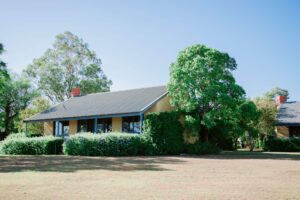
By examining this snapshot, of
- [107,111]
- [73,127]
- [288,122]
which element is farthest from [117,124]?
[288,122]

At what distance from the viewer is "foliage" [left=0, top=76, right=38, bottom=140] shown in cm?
4662

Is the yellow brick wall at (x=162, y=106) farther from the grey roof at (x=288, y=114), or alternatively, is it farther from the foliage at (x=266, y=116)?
the grey roof at (x=288, y=114)

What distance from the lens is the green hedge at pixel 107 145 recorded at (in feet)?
Answer: 79.4

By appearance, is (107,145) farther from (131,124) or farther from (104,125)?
(104,125)

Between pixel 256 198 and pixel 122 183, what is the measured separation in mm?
4035

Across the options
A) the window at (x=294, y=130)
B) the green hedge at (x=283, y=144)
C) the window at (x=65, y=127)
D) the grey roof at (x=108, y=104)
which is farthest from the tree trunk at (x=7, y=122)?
the window at (x=294, y=130)

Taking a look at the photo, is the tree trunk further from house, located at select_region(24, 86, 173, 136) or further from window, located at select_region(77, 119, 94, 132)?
window, located at select_region(77, 119, 94, 132)

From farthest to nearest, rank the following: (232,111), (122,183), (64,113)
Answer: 1. (64,113)
2. (232,111)
3. (122,183)

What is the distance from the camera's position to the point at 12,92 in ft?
157

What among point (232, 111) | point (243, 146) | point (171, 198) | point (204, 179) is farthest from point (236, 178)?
point (243, 146)

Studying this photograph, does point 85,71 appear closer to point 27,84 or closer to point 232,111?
point 27,84

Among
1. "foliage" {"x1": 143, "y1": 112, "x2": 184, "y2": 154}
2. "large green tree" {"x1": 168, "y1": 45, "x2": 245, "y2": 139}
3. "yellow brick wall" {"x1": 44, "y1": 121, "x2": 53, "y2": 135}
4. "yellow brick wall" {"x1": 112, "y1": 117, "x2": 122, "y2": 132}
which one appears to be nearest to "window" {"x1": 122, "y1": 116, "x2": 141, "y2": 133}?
"yellow brick wall" {"x1": 112, "y1": 117, "x2": 122, "y2": 132}

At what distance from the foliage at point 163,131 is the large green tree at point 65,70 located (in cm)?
2984

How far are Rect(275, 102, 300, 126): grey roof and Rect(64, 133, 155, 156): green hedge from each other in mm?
19372
